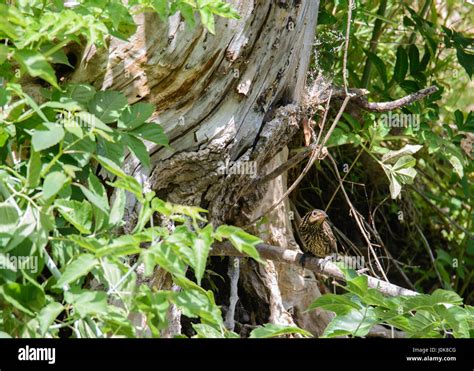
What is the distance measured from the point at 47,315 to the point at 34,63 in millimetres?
696

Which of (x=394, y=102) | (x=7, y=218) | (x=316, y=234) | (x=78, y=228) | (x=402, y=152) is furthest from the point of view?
(x=316, y=234)

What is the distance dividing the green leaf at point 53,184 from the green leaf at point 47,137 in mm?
85

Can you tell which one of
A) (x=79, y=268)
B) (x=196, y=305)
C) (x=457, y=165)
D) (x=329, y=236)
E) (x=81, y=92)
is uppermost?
(x=81, y=92)

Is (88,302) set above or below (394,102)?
below

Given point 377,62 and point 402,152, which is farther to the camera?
point 377,62

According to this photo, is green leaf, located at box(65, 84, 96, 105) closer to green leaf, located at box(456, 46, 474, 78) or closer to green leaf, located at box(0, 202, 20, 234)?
green leaf, located at box(0, 202, 20, 234)

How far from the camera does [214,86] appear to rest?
127 inches

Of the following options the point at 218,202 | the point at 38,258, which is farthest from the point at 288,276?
the point at 38,258

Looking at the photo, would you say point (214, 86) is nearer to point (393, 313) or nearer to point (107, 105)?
point (107, 105)

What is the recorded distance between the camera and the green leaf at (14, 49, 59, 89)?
2.19 m

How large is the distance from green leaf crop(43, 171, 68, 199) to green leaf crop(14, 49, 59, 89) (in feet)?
0.95

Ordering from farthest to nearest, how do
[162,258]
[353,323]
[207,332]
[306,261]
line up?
1. [306,261]
2. [353,323]
3. [207,332]
4. [162,258]

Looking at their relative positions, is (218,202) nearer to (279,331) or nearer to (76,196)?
(76,196)

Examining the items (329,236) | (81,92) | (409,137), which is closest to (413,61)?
(409,137)
